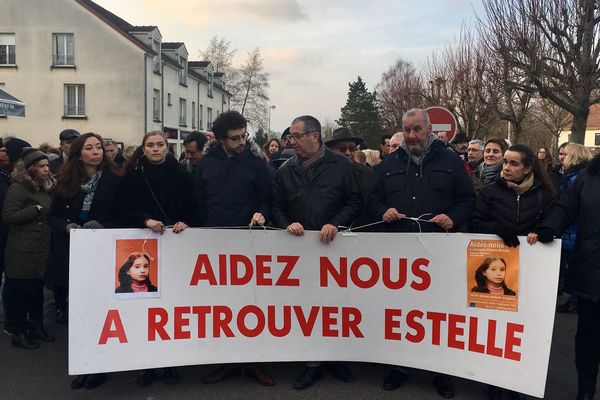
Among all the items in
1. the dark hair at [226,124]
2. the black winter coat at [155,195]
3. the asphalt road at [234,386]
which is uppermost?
the dark hair at [226,124]

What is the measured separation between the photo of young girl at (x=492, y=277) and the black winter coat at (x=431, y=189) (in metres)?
0.42

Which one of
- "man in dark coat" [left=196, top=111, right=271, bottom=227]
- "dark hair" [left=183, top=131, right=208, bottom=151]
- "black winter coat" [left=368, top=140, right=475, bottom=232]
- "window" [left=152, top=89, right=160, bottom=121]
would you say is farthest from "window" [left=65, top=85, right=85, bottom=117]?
"black winter coat" [left=368, top=140, right=475, bottom=232]

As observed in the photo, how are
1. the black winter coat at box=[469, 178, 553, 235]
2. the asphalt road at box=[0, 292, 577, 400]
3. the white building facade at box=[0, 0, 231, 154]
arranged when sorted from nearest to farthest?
1. the black winter coat at box=[469, 178, 553, 235]
2. the asphalt road at box=[0, 292, 577, 400]
3. the white building facade at box=[0, 0, 231, 154]

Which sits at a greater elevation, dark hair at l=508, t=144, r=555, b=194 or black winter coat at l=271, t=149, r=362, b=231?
dark hair at l=508, t=144, r=555, b=194

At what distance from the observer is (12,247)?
5082 millimetres

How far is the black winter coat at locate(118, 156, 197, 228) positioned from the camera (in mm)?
4277

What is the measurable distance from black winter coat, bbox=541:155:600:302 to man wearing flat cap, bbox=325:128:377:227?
1.40 meters

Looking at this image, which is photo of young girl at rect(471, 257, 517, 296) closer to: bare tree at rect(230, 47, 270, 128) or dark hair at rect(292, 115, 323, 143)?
dark hair at rect(292, 115, 323, 143)

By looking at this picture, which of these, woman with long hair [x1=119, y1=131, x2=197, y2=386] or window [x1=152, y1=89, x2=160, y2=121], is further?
window [x1=152, y1=89, x2=160, y2=121]

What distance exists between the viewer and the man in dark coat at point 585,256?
12.1 feet

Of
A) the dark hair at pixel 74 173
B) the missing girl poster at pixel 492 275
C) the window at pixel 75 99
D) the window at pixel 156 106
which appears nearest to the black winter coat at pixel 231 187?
the dark hair at pixel 74 173

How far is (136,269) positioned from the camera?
13.3 ft

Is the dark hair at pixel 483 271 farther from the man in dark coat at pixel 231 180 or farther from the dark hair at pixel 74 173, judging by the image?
the dark hair at pixel 74 173

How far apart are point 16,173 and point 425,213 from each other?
12.2 ft
